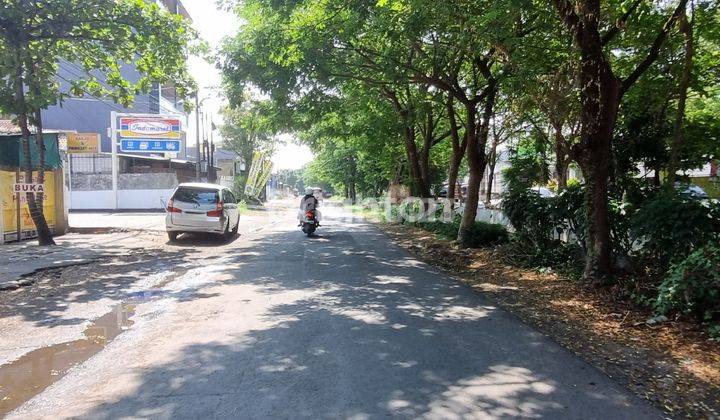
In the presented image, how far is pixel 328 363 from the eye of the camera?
16.3ft

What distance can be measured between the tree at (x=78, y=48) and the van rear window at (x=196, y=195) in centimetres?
275

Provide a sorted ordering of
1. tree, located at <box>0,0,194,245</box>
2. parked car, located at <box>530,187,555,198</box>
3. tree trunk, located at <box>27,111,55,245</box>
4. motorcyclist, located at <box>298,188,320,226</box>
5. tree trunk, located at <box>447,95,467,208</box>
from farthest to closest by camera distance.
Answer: motorcyclist, located at <box>298,188,320,226</box> → tree trunk, located at <box>447,95,467,208</box> → tree trunk, located at <box>27,111,55,245</box> → parked car, located at <box>530,187,555,198</box> → tree, located at <box>0,0,194,245</box>

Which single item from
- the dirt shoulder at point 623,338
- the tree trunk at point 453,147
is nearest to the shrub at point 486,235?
the tree trunk at point 453,147

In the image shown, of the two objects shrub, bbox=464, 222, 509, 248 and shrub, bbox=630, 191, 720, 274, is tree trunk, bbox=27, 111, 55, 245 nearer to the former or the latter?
shrub, bbox=464, 222, 509, 248

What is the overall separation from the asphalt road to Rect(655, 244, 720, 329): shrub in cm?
169

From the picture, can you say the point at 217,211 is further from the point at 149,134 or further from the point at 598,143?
the point at 149,134

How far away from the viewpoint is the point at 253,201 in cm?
4531

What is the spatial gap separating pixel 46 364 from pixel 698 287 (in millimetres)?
6690

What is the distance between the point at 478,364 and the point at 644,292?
3.69 meters

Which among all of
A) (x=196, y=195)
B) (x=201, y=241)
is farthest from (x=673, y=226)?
(x=201, y=241)

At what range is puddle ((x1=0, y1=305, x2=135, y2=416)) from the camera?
4.38 m

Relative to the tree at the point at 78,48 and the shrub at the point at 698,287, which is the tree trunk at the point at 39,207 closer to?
the tree at the point at 78,48

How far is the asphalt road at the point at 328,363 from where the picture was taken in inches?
159

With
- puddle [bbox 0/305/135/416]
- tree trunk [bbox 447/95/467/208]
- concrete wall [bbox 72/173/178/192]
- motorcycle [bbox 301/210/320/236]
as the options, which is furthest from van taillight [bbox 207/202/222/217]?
concrete wall [bbox 72/173/178/192]
